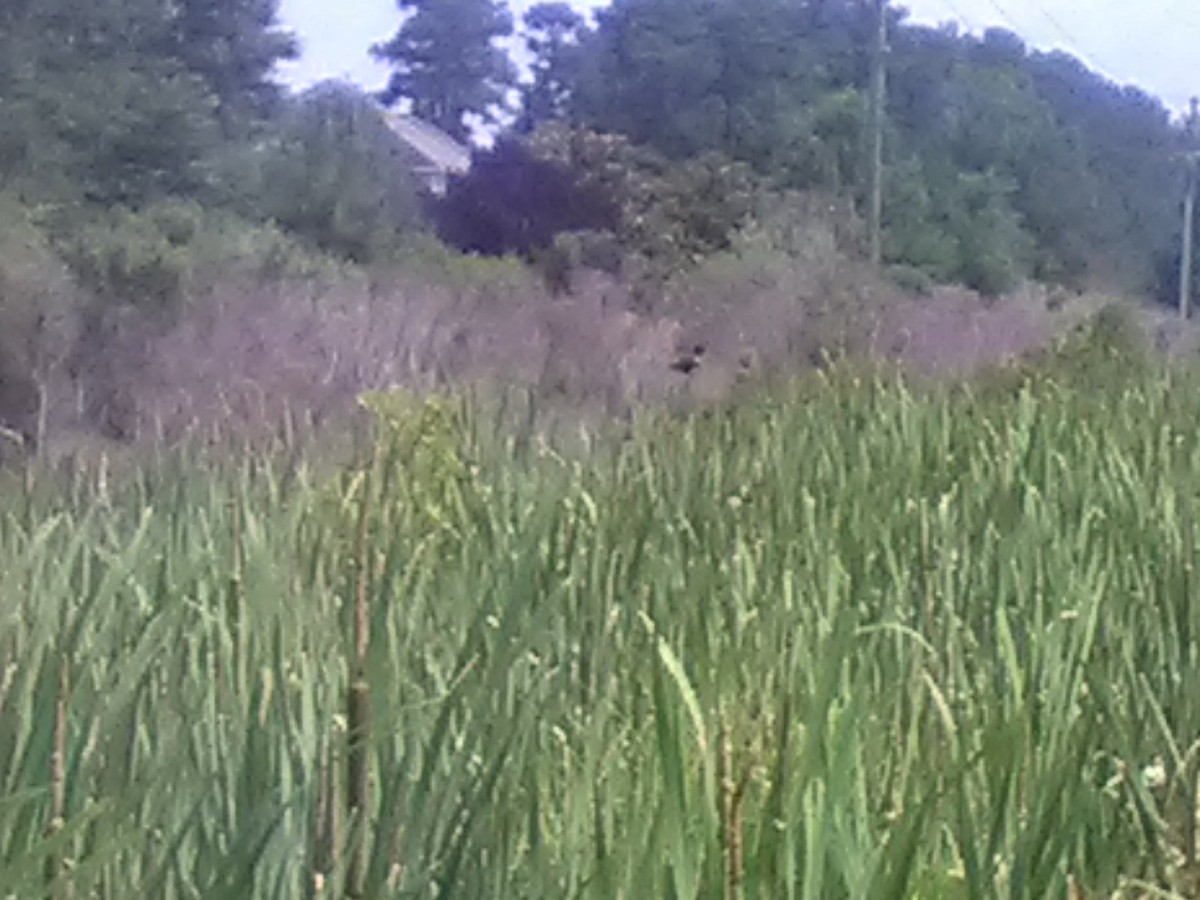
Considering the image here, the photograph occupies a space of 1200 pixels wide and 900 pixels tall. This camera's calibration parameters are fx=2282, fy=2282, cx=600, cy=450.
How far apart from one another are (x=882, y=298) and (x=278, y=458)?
10.7 m

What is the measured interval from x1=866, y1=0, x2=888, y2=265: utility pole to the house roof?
3331 mm

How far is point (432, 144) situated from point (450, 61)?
3.76 feet

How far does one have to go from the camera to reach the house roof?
60.3 ft

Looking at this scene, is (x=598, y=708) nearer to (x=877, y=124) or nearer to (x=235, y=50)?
(x=235, y=50)

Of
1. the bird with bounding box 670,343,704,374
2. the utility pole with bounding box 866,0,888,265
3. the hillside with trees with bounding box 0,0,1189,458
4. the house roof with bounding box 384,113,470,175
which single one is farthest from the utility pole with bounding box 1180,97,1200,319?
the bird with bounding box 670,343,704,374

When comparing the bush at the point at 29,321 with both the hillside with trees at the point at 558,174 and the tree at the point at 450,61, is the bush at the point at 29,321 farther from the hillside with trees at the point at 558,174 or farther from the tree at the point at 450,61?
the tree at the point at 450,61

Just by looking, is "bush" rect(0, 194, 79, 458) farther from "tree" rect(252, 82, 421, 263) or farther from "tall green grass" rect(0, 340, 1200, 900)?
"tall green grass" rect(0, 340, 1200, 900)

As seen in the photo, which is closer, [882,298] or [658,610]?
[658,610]

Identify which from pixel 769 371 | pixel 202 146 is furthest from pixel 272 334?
pixel 202 146

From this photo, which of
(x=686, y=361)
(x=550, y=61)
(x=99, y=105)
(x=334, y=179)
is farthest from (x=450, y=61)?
(x=686, y=361)

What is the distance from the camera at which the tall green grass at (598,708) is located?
123 centimetres

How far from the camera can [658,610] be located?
2.04 metres

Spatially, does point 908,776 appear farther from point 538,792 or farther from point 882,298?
point 882,298

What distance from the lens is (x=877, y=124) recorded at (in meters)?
18.7
